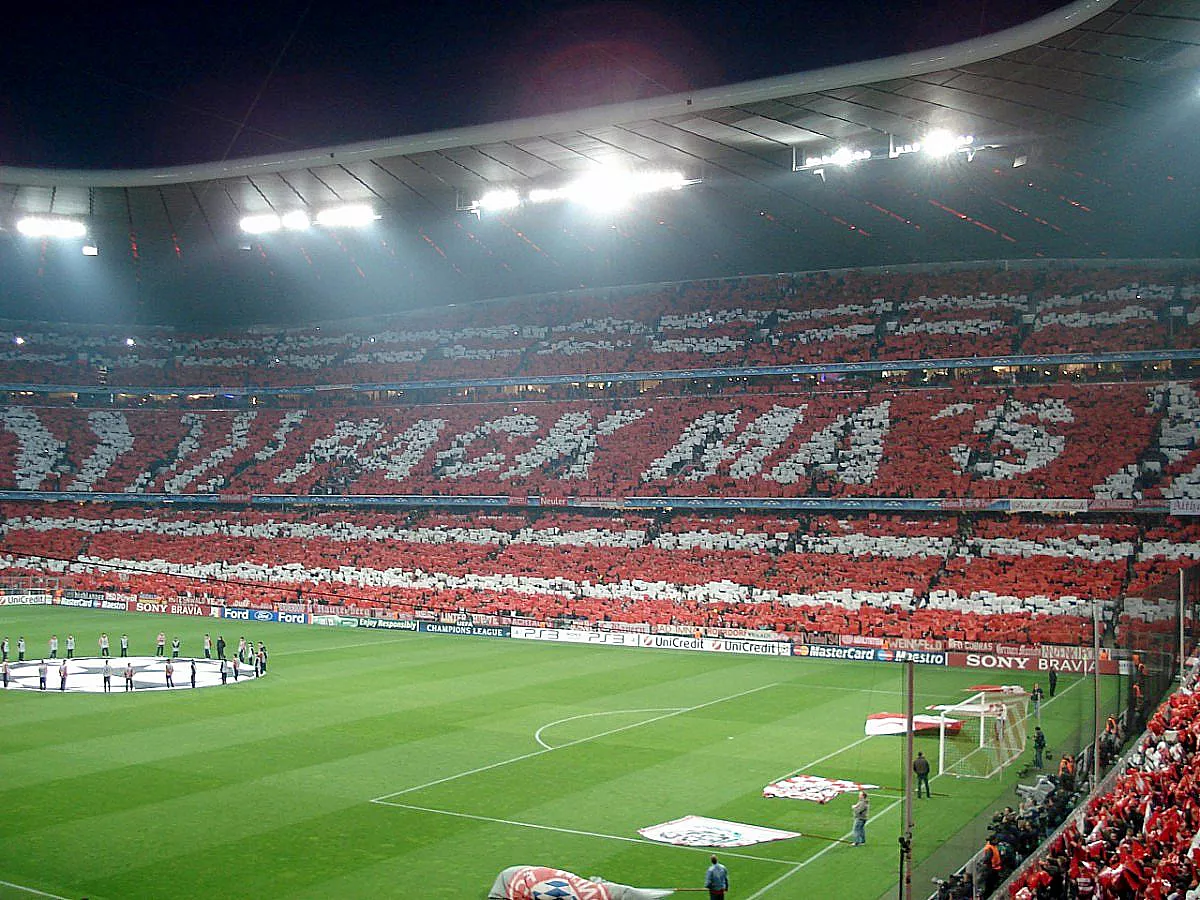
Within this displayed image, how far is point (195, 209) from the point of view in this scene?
45.3 metres

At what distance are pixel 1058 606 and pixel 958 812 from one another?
79.8 ft

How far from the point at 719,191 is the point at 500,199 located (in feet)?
26.5

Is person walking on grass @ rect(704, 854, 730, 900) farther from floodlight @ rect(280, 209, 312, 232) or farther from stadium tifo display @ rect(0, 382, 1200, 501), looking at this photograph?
floodlight @ rect(280, 209, 312, 232)

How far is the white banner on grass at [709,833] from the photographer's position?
1752 cm

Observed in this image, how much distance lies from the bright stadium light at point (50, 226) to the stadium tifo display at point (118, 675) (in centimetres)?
2014

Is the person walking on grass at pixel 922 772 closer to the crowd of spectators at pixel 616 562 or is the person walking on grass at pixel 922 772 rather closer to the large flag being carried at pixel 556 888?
the large flag being carried at pixel 556 888

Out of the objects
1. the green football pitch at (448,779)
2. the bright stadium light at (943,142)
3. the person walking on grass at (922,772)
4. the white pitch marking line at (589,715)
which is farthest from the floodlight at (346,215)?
the person walking on grass at (922,772)

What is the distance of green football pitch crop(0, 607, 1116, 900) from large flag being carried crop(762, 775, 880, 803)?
0.28 meters

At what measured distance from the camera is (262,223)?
45.7 meters

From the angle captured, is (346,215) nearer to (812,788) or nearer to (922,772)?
(812,788)

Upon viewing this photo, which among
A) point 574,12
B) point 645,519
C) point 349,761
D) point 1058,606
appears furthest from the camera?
point 645,519

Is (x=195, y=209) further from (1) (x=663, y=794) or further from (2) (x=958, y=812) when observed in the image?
(2) (x=958, y=812)

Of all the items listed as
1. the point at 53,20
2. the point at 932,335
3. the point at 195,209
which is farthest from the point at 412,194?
the point at 932,335

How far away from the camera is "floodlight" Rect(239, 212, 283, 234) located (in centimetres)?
4553
